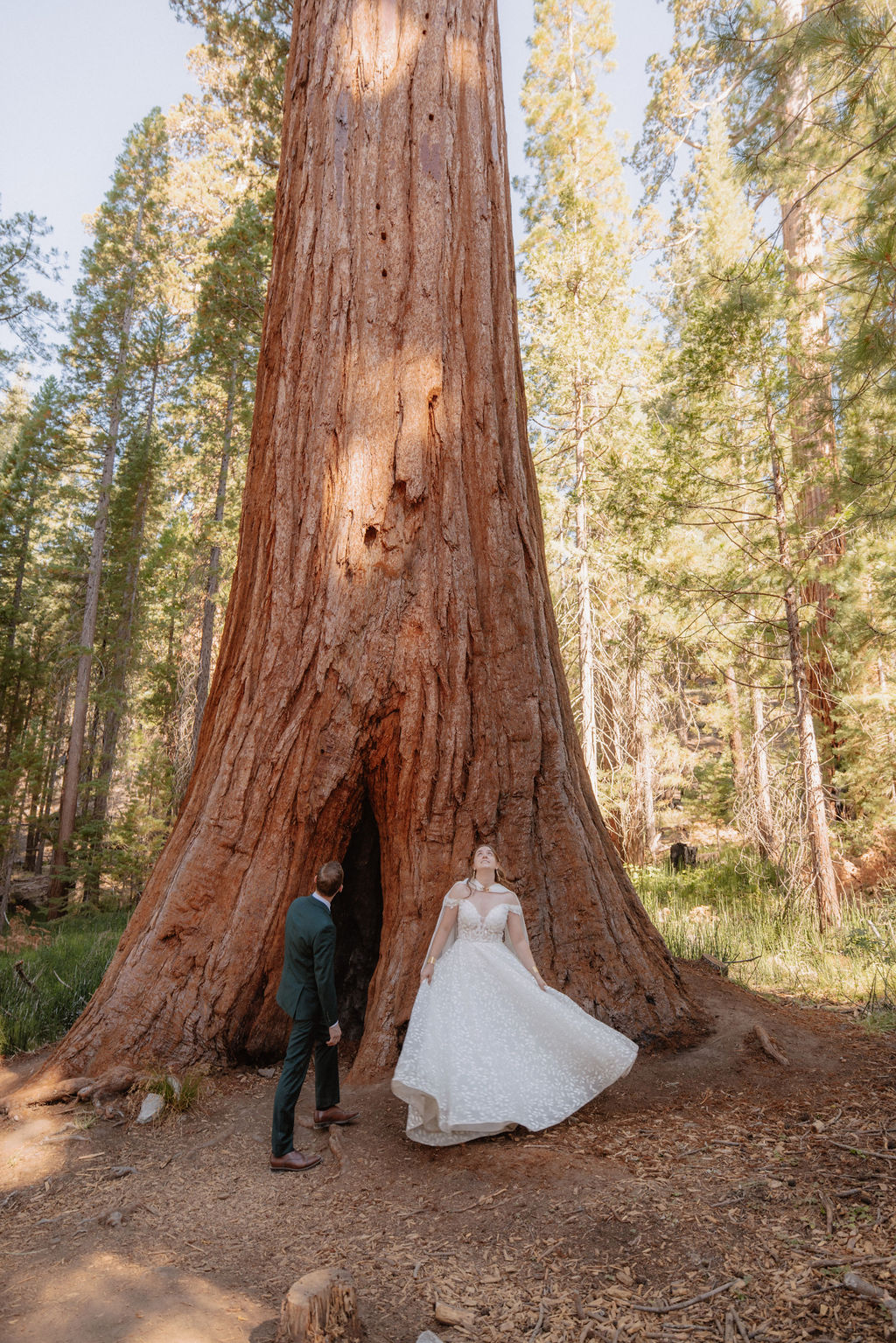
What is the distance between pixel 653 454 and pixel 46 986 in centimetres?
974

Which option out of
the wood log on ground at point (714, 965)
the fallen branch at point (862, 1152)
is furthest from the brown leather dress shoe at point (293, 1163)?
the wood log on ground at point (714, 965)

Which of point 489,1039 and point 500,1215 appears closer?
point 500,1215

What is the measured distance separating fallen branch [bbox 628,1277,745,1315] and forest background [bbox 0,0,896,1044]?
12.6 feet

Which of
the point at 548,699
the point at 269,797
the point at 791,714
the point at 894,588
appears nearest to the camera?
the point at 269,797

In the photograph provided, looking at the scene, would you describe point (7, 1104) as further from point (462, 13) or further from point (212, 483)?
point (212, 483)

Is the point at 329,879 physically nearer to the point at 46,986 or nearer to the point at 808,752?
the point at 46,986

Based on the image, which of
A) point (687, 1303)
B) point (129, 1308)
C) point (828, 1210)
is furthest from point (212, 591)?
point (687, 1303)

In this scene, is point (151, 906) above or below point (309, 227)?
below

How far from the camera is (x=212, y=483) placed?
22219 millimetres

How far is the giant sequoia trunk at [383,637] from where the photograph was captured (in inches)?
188

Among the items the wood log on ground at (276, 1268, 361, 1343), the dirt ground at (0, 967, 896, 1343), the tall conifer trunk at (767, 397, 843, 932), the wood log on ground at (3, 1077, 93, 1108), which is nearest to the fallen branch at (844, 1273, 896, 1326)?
the dirt ground at (0, 967, 896, 1343)

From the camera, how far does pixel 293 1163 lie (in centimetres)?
368

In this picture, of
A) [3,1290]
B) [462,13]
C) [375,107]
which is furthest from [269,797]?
[462,13]

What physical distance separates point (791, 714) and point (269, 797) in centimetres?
706
